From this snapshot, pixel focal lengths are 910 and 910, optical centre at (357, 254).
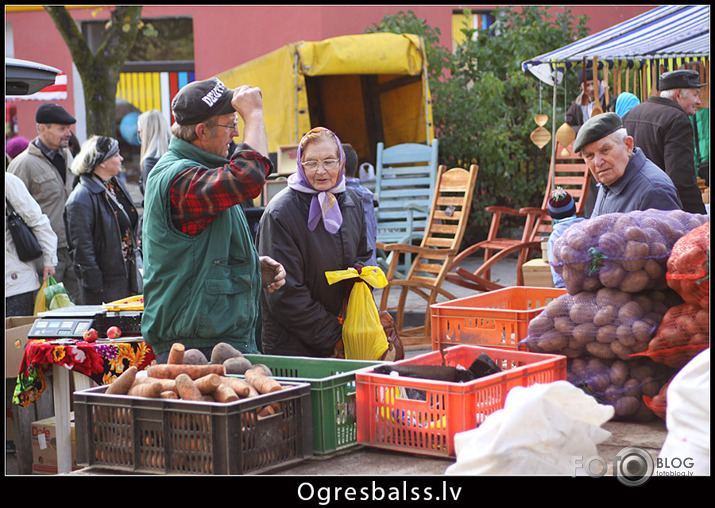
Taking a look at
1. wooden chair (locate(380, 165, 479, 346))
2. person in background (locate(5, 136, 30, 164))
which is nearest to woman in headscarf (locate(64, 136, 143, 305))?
wooden chair (locate(380, 165, 479, 346))

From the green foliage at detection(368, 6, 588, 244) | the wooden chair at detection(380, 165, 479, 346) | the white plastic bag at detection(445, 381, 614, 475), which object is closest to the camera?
the white plastic bag at detection(445, 381, 614, 475)

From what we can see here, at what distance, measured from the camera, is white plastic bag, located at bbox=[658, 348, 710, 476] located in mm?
2271

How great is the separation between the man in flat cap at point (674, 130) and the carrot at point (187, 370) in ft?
14.3

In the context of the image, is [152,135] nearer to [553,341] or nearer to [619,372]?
[553,341]

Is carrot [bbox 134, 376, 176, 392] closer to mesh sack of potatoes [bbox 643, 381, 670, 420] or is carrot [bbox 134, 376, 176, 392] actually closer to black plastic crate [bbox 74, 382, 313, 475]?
black plastic crate [bbox 74, 382, 313, 475]

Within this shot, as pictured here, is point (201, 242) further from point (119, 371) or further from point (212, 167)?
point (119, 371)

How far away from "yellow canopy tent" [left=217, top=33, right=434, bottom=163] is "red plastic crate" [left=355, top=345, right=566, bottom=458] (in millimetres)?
8831

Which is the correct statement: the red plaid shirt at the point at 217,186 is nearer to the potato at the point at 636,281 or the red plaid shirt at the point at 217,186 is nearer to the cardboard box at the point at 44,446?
the potato at the point at 636,281

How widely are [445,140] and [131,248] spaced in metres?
7.36

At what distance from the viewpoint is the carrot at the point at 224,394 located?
2549mm

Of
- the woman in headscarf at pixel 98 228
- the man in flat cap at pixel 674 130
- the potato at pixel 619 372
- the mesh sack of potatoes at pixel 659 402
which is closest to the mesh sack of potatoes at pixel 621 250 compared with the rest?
the potato at pixel 619 372

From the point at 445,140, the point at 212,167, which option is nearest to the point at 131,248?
the point at 212,167

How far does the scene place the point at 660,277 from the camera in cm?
301

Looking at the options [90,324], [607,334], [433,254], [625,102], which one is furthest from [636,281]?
[433,254]
